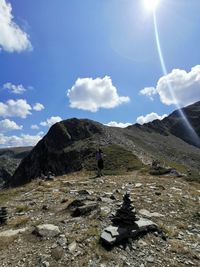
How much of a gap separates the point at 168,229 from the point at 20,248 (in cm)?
614

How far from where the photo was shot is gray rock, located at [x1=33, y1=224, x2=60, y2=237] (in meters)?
12.1

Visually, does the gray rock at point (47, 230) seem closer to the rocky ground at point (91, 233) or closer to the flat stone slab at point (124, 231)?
the rocky ground at point (91, 233)

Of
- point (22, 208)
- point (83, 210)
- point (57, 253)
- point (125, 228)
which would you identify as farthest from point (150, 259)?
point (22, 208)

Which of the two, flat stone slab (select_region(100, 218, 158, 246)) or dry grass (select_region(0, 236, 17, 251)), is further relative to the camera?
flat stone slab (select_region(100, 218, 158, 246))

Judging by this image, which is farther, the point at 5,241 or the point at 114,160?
the point at 114,160

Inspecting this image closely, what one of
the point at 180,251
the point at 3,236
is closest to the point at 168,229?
the point at 180,251

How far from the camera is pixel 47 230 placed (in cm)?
1241

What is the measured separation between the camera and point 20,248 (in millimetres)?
11078

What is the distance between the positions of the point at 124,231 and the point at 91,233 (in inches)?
50.7

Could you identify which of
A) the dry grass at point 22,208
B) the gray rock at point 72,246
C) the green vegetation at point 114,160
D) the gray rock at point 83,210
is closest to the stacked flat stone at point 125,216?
the gray rock at point 83,210

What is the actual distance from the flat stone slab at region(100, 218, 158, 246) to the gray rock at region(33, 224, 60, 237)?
1965 millimetres

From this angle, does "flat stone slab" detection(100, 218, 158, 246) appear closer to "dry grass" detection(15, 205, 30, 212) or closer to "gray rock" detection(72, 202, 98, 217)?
"gray rock" detection(72, 202, 98, 217)

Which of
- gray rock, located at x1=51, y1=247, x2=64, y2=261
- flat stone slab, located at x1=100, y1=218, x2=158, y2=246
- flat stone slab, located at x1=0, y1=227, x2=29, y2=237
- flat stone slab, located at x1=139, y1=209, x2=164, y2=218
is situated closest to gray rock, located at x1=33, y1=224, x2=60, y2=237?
flat stone slab, located at x1=0, y1=227, x2=29, y2=237

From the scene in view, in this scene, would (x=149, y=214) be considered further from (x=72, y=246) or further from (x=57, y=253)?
(x=57, y=253)
